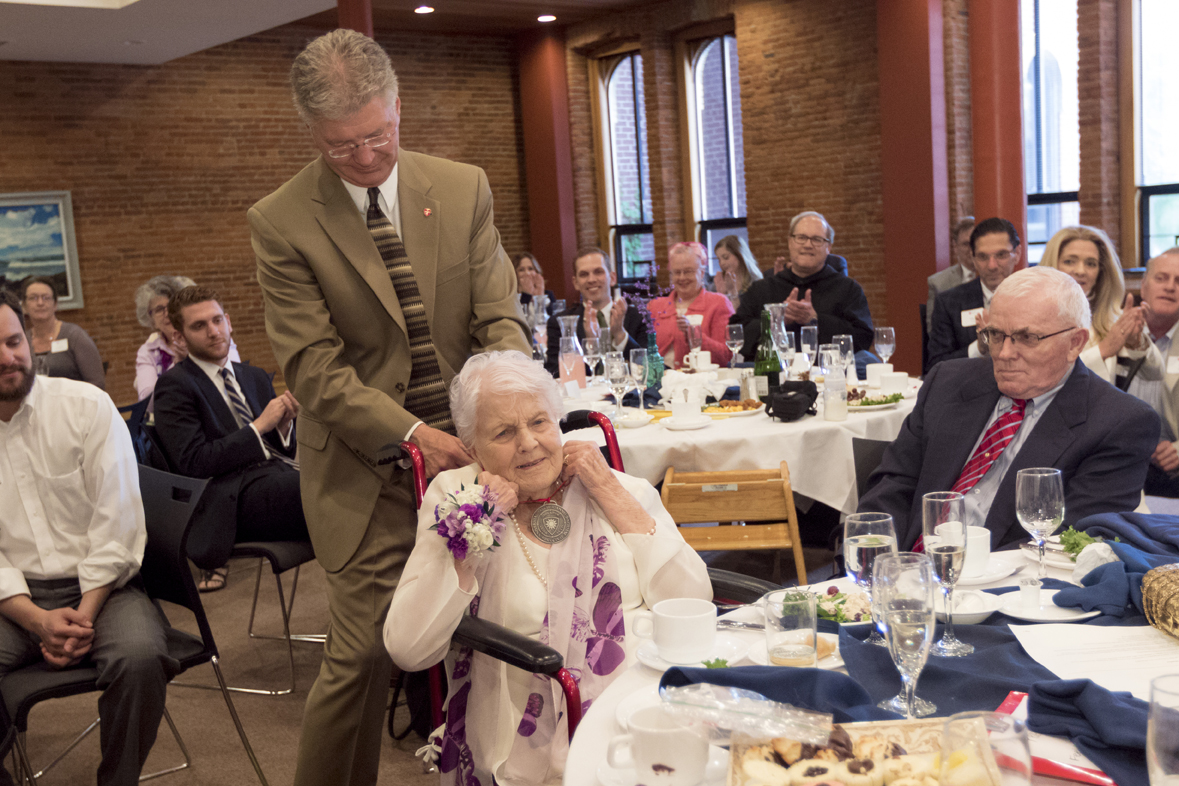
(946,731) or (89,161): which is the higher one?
(89,161)

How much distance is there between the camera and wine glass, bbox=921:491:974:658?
1473mm

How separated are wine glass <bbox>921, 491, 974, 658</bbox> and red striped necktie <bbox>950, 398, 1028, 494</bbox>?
922 millimetres

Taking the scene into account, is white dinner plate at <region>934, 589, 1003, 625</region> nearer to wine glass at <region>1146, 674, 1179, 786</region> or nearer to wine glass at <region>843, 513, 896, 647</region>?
wine glass at <region>843, 513, 896, 647</region>

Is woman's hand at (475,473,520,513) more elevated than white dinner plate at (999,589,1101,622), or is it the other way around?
woman's hand at (475,473,520,513)

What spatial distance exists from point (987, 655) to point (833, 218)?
367 inches

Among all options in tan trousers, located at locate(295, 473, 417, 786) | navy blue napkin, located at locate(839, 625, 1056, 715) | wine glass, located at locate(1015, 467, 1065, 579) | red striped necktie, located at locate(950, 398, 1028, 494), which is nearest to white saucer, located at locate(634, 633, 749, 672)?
navy blue napkin, located at locate(839, 625, 1056, 715)

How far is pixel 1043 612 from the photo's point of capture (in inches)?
62.7

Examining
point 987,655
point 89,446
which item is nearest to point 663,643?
point 987,655

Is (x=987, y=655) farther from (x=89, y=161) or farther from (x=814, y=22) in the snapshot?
(x=89, y=161)

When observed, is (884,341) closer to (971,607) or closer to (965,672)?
(971,607)

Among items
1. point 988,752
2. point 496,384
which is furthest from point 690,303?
point 988,752

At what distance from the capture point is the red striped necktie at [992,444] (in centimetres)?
251

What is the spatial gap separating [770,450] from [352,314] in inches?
75.0

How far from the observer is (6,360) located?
2.75 m
